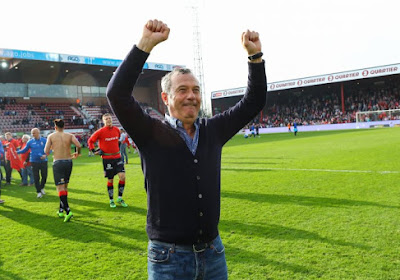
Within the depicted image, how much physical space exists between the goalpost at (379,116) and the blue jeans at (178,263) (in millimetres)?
39306

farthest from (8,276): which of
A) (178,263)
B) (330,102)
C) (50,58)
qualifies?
(330,102)

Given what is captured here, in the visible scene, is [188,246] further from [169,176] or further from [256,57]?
[256,57]

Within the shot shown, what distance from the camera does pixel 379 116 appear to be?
36.8 metres

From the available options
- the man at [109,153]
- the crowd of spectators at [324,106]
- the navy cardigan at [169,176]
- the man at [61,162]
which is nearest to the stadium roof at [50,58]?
the crowd of spectators at [324,106]

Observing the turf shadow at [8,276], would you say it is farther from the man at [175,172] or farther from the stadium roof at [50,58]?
the stadium roof at [50,58]

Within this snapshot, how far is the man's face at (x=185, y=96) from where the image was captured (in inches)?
81.4

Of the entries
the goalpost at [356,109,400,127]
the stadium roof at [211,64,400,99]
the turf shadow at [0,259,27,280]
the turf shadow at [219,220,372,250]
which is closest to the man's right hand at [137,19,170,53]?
the turf shadow at [0,259,27,280]

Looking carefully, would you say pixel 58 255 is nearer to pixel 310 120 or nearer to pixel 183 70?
pixel 183 70

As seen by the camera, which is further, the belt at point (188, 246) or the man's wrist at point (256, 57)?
the man's wrist at point (256, 57)

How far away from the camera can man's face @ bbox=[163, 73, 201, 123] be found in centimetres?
207

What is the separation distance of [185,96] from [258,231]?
3876 millimetres

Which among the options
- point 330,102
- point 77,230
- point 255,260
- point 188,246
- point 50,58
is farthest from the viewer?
point 330,102

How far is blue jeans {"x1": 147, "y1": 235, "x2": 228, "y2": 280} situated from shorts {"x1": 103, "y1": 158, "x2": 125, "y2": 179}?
6.12 m

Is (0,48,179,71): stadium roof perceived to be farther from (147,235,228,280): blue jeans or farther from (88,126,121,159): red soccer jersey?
(147,235,228,280): blue jeans
